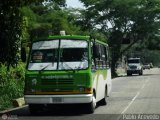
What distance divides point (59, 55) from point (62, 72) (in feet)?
2.63

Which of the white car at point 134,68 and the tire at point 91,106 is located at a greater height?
the white car at point 134,68

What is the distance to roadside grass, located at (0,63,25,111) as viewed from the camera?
19.0 m

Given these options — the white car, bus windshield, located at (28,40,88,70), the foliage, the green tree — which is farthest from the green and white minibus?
the white car

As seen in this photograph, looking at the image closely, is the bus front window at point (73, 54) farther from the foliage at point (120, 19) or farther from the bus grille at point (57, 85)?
the foliage at point (120, 19)

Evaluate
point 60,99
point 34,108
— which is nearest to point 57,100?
point 60,99

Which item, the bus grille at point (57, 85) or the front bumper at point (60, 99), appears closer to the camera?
the front bumper at point (60, 99)

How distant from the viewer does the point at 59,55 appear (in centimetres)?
1586

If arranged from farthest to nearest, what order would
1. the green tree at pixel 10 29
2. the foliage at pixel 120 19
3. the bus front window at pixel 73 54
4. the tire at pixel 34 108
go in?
1. the foliage at pixel 120 19
2. the green tree at pixel 10 29
3. the tire at pixel 34 108
4. the bus front window at pixel 73 54

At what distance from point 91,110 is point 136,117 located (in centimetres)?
191

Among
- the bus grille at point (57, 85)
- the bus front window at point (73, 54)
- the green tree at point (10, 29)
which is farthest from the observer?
the green tree at point (10, 29)

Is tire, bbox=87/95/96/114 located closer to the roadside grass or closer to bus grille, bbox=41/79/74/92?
bus grille, bbox=41/79/74/92

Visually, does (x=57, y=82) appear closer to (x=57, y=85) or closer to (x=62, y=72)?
(x=57, y=85)

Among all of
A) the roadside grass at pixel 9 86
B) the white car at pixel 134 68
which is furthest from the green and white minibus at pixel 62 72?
the white car at pixel 134 68

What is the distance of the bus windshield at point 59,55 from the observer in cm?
1559
